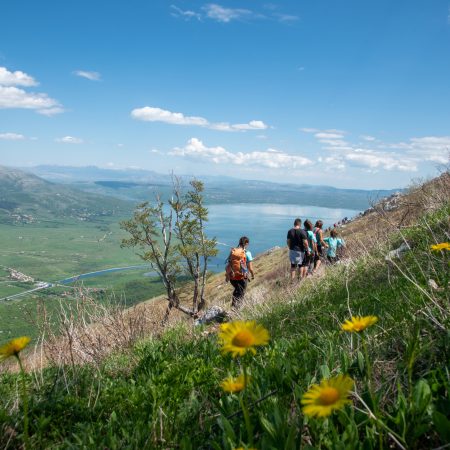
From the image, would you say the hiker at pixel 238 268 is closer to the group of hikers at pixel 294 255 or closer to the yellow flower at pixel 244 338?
the group of hikers at pixel 294 255

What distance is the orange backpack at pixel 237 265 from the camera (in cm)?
1184

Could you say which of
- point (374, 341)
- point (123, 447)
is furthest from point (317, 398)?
point (374, 341)

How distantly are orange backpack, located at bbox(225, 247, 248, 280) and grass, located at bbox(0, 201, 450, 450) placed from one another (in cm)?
751

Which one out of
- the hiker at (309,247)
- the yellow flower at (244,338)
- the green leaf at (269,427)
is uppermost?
the yellow flower at (244,338)

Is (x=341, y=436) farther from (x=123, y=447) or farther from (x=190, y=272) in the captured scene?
(x=190, y=272)

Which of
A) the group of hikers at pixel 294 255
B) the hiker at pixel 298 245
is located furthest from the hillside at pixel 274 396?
the hiker at pixel 298 245

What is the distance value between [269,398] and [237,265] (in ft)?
31.1

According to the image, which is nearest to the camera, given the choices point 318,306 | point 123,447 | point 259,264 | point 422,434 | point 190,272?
point 422,434

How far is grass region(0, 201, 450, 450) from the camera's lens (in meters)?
1.90

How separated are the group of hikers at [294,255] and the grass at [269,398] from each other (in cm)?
695

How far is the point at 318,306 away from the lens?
18.1 ft

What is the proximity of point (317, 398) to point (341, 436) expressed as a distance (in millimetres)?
874

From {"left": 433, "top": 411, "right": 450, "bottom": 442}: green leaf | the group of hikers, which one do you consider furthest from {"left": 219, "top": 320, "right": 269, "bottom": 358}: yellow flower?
the group of hikers

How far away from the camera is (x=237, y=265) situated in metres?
11.9
